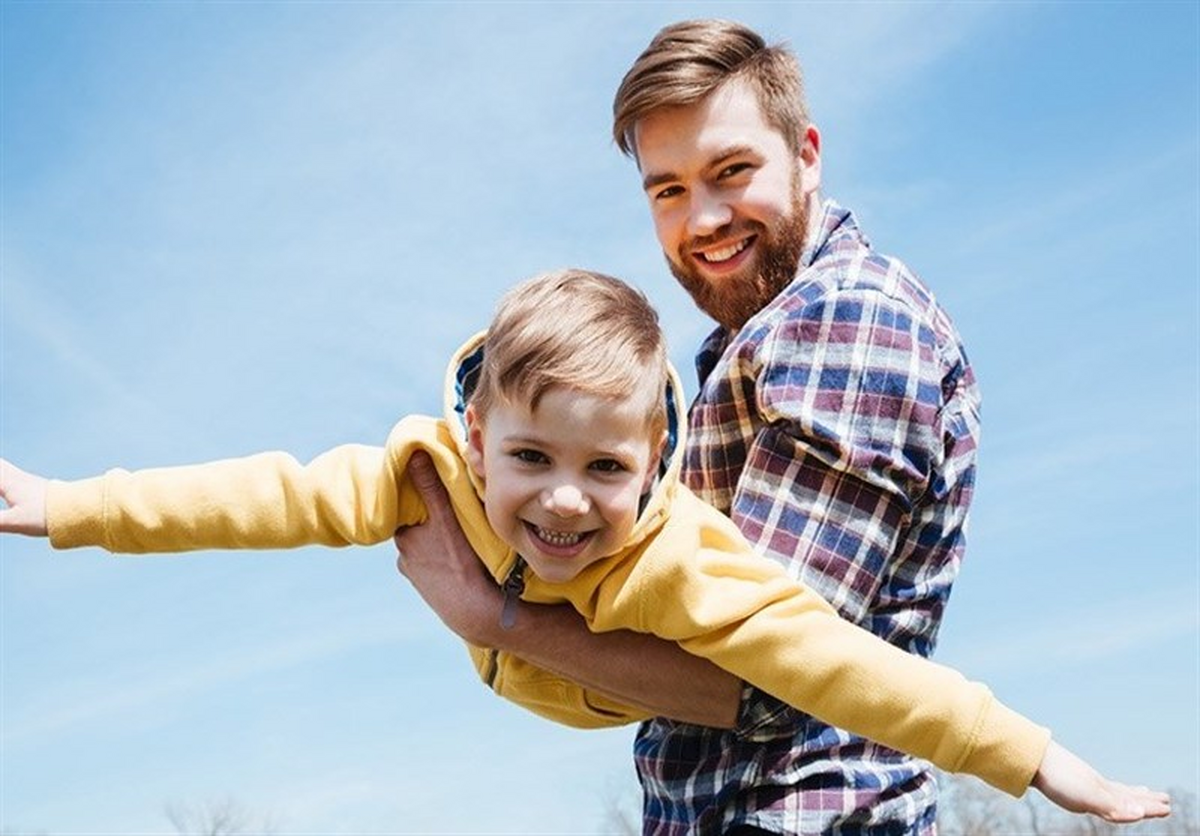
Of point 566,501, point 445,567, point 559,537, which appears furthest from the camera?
point 445,567

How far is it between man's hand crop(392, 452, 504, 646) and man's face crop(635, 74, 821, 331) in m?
1.17

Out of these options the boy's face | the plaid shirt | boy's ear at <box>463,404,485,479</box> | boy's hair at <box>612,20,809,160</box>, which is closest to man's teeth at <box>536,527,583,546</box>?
the boy's face

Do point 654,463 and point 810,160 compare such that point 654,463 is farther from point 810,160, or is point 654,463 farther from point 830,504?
point 810,160

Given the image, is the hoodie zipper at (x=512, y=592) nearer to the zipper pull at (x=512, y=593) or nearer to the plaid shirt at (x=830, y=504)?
the zipper pull at (x=512, y=593)

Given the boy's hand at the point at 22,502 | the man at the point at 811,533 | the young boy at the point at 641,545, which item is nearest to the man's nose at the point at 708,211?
the man at the point at 811,533

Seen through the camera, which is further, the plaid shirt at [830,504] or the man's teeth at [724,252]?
the man's teeth at [724,252]

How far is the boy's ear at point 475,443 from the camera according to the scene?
12.8 ft

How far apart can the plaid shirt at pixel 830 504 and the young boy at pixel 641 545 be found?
5.8 inches

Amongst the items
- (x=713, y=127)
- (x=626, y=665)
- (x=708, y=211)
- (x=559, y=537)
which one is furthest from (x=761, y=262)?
(x=626, y=665)

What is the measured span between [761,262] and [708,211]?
219 millimetres

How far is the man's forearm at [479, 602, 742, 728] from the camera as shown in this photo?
3.80 meters

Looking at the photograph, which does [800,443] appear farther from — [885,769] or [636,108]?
[636,108]

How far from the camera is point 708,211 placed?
4715 mm

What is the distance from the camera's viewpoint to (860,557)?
3893 mm
